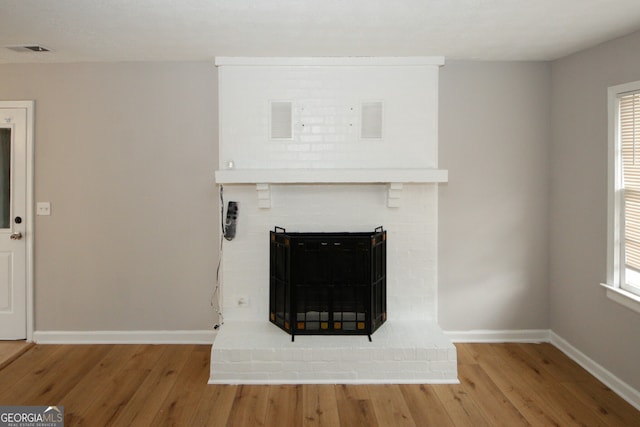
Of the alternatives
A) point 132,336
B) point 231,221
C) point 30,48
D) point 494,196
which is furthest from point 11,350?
point 494,196

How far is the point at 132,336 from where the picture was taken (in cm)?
399

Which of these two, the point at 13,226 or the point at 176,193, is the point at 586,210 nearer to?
the point at 176,193

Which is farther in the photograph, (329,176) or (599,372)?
(329,176)

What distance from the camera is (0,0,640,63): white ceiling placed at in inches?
101

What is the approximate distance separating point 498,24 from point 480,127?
3.74ft

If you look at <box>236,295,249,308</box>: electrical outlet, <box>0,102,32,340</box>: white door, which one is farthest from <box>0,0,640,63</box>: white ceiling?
<box>236,295,249,308</box>: electrical outlet

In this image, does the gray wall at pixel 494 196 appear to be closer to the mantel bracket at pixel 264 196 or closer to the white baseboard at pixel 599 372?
the white baseboard at pixel 599 372

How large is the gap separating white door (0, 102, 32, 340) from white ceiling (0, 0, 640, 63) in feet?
2.22

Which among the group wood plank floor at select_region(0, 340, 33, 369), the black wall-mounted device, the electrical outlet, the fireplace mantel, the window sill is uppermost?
the fireplace mantel

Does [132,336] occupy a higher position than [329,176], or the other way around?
[329,176]

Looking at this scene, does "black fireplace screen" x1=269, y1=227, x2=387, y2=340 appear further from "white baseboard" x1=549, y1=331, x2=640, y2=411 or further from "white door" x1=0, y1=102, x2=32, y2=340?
"white door" x1=0, y1=102, x2=32, y2=340

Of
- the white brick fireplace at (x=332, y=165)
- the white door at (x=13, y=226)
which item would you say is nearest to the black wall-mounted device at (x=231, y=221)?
the white brick fireplace at (x=332, y=165)

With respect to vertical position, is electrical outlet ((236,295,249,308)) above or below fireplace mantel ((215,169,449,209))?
below

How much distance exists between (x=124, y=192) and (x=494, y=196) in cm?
329
